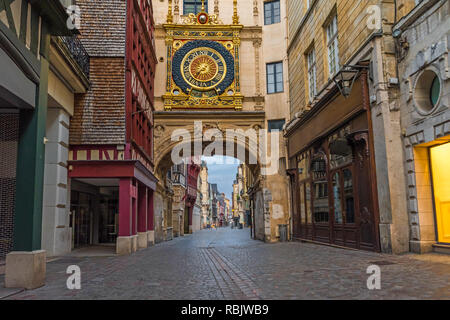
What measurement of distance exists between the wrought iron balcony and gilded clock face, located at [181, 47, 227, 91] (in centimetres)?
820

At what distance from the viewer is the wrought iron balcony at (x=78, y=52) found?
13375 mm

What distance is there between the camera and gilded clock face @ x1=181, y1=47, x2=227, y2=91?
23125mm

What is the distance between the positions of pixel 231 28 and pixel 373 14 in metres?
13.4

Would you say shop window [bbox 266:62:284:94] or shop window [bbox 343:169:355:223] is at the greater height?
shop window [bbox 266:62:284:94]

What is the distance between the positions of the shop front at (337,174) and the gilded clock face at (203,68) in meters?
6.25

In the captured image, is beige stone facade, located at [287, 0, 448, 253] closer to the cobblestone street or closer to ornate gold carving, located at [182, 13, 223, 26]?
the cobblestone street

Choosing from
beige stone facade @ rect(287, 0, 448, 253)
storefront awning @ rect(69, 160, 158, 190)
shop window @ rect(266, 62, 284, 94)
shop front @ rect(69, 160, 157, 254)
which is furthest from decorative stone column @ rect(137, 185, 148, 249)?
beige stone facade @ rect(287, 0, 448, 253)

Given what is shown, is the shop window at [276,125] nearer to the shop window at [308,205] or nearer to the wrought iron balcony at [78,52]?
the shop window at [308,205]

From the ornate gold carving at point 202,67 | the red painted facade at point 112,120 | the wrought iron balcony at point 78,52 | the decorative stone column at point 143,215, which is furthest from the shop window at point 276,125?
the wrought iron balcony at point 78,52

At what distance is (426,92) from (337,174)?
15.4 feet

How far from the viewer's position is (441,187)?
977 cm

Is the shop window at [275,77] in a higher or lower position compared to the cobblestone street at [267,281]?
higher

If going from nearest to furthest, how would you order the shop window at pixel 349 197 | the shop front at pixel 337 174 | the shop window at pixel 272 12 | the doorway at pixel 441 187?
the doorway at pixel 441 187
the shop front at pixel 337 174
the shop window at pixel 349 197
the shop window at pixel 272 12
